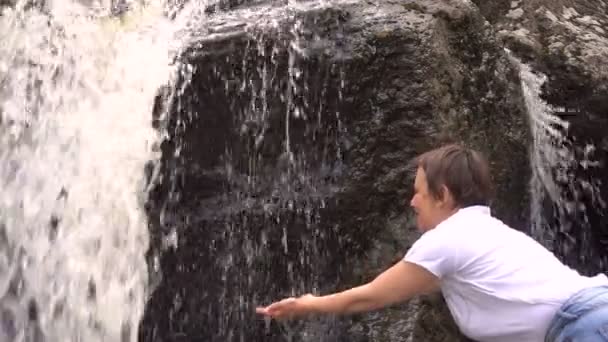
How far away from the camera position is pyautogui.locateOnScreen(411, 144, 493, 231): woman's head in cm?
275

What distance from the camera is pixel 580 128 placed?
5.89 meters

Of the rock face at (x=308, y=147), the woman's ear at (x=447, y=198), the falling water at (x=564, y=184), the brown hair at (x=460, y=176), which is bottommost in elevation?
the falling water at (x=564, y=184)

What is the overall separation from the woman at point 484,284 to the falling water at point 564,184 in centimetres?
294

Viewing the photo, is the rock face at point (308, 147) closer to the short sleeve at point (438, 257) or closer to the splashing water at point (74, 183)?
the splashing water at point (74, 183)

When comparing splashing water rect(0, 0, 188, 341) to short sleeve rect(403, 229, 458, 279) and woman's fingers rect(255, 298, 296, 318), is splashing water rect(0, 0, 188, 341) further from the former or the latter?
short sleeve rect(403, 229, 458, 279)

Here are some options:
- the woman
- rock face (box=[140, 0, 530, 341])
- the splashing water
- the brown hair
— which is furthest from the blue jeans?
the splashing water

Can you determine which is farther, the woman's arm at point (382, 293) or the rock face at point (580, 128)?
A: the rock face at point (580, 128)

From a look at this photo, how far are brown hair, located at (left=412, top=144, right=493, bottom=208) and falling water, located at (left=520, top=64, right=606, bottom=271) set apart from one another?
113 inches

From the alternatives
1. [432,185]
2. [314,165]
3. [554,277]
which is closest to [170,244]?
[314,165]

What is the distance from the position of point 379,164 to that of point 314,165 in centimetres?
33

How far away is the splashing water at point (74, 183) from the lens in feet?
14.9

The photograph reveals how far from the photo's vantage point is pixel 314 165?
14.0ft

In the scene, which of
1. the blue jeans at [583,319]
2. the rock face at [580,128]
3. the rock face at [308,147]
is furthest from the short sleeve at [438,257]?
the rock face at [580,128]

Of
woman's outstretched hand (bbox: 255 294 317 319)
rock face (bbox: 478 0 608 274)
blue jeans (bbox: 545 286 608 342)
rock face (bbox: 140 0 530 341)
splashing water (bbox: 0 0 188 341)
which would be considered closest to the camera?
blue jeans (bbox: 545 286 608 342)
